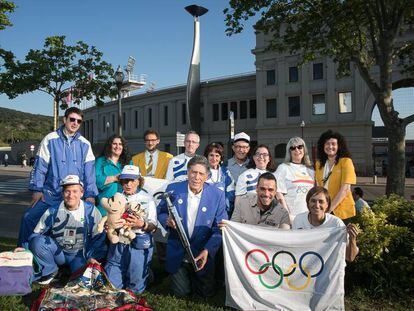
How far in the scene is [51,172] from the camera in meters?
5.46

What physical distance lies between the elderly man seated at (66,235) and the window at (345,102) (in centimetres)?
3174

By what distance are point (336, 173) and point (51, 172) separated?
405cm

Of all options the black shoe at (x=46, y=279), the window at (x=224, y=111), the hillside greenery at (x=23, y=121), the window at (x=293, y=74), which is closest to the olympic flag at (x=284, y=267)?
the black shoe at (x=46, y=279)

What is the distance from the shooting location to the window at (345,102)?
109 ft

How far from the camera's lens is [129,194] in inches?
200

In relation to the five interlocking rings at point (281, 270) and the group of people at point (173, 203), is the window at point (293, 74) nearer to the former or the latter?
the group of people at point (173, 203)

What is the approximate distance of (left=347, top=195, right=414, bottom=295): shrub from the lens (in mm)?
4535

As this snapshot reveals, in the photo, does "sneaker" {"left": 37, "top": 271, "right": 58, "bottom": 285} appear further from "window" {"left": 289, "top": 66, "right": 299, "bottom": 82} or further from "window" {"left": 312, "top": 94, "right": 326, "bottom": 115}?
"window" {"left": 289, "top": 66, "right": 299, "bottom": 82}

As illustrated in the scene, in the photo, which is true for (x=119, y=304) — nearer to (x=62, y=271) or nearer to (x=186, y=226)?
(x=186, y=226)

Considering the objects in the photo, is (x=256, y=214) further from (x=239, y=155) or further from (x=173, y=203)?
(x=239, y=155)

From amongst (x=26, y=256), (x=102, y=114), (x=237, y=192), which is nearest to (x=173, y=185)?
(x=237, y=192)

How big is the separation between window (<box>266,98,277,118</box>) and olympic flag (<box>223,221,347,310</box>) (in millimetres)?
33777

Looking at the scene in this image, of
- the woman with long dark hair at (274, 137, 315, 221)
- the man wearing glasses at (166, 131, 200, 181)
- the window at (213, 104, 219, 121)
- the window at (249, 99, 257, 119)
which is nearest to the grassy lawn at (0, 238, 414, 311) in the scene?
the woman with long dark hair at (274, 137, 315, 221)

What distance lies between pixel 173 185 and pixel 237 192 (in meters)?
0.98
